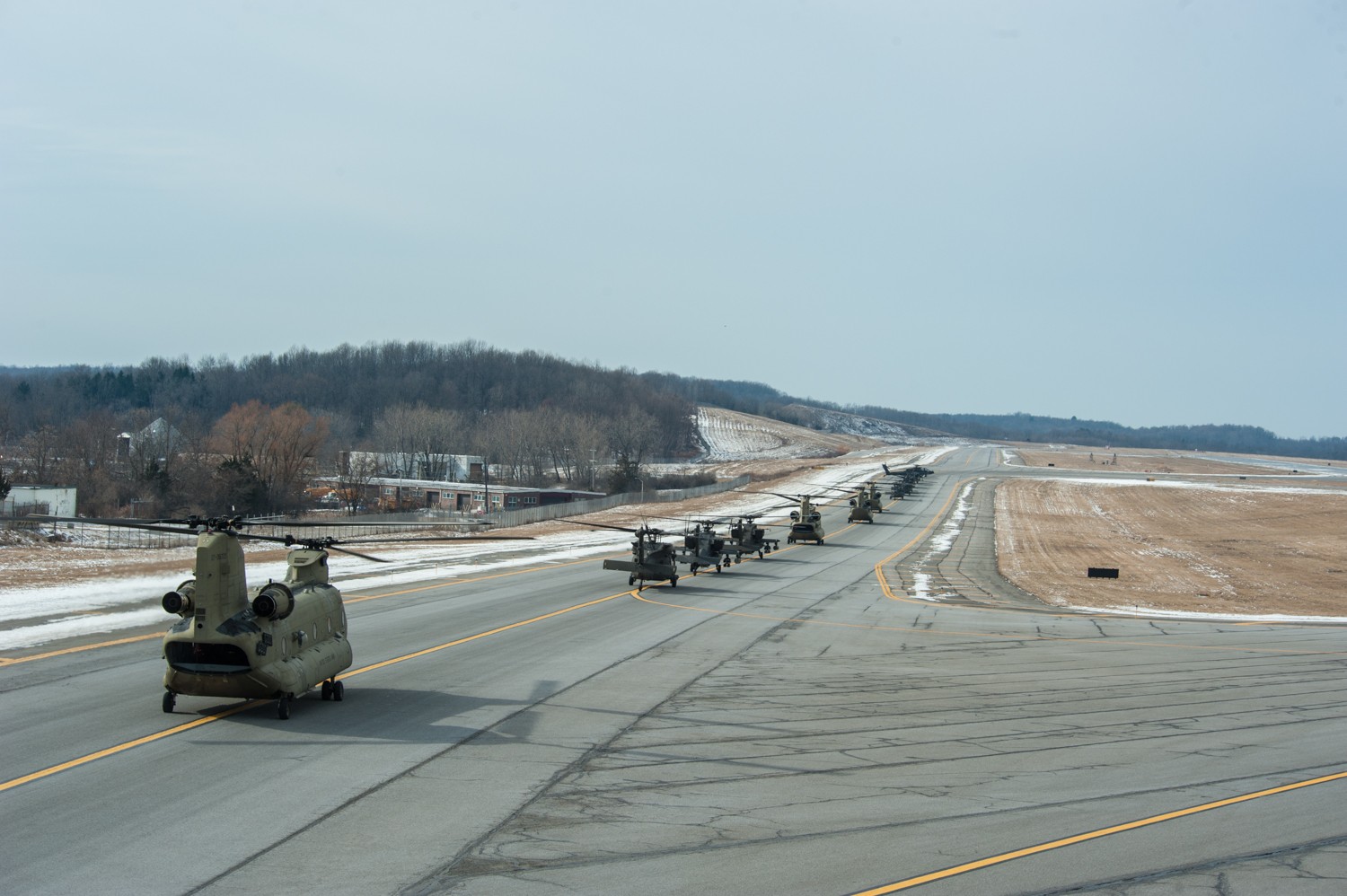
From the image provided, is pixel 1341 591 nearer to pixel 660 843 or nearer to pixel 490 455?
pixel 660 843

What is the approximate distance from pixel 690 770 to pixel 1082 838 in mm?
4679

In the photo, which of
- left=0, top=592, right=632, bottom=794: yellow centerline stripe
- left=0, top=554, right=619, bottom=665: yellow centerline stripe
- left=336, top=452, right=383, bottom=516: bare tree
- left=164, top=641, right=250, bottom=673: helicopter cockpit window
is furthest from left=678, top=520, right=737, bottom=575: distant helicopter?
left=336, top=452, right=383, bottom=516: bare tree

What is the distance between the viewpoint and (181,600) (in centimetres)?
1413

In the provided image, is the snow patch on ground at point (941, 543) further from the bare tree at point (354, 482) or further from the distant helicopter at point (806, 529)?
the bare tree at point (354, 482)

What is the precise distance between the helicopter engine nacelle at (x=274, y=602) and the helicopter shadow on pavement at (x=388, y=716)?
5.12 ft

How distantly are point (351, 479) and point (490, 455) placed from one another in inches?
1869

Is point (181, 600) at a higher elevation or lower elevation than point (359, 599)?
higher

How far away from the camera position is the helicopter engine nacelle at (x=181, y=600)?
45.9ft

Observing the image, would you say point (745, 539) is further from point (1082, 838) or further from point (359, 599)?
point (1082, 838)

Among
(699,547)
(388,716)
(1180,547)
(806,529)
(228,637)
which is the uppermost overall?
(228,637)

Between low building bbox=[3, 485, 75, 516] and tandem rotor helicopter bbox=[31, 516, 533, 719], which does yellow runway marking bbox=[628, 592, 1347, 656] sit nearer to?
tandem rotor helicopter bbox=[31, 516, 533, 719]

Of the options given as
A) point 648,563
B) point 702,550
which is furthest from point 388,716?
point 702,550

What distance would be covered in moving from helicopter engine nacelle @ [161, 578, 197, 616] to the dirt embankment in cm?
2912

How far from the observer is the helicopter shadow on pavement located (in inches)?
567
